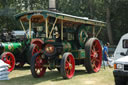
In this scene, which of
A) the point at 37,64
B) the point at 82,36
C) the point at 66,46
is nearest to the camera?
the point at 37,64

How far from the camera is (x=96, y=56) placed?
10953 millimetres

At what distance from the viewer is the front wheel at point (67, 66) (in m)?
8.57

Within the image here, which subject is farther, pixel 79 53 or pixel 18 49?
pixel 18 49

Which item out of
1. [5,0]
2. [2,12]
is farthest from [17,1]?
[2,12]

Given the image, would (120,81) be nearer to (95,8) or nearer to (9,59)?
(9,59)

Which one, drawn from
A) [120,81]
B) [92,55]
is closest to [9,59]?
[92,55]

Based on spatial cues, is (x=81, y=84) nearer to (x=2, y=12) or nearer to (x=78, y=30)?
(x=78, y=30)

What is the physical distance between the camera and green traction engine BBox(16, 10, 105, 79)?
29.4 ft

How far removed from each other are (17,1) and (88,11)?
10898 millimetres

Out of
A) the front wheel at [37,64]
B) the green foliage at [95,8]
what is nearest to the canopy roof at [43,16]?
the front wheel at [37,64]

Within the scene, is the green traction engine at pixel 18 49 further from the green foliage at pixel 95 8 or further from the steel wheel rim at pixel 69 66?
the green foliage at pixel 95 8

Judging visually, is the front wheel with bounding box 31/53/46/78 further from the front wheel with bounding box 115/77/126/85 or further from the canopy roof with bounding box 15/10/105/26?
the front wheel with bounding box 115/77/126/85

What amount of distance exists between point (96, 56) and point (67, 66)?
7.99 feet

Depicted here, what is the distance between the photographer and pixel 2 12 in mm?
25000
